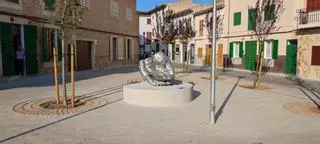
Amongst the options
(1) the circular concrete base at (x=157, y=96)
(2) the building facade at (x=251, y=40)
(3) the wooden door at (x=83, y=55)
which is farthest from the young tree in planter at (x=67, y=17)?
(3) the wooden door at (x=83, y=55)

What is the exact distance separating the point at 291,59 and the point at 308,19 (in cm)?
298

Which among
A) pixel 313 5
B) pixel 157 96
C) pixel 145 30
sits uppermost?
pixel 145 30

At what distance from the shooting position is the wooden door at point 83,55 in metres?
19.3

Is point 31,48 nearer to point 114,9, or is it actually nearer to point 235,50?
point 114,9

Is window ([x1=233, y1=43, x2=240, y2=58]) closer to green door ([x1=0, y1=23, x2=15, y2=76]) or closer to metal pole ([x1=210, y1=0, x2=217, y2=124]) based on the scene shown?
green door ([x1=0, y1=23, x2=15, y2=76])

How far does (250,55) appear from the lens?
22578mm

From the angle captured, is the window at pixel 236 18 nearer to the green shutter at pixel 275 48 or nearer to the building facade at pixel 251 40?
the building facade at pixel 251 40

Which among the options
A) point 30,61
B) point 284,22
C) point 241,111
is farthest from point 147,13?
point 241,111

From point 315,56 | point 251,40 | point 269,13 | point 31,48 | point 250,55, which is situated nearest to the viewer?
point 269,13

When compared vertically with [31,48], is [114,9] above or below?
above

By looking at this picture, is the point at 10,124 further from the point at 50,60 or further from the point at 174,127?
the point at 50,60

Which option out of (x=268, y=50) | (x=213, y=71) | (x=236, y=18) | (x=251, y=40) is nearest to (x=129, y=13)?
(x=236, y=18)

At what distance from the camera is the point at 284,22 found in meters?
19.5

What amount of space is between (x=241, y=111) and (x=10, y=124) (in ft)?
18.2
